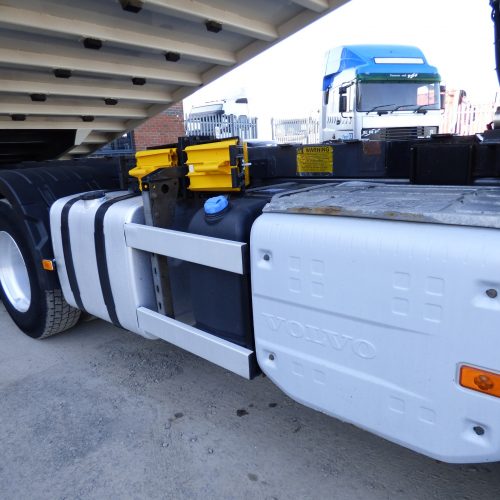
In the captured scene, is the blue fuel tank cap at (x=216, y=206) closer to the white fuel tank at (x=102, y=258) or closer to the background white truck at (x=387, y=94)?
the white fuel tank at (x=102, y=258)

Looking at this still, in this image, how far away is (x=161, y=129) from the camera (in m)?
11.6

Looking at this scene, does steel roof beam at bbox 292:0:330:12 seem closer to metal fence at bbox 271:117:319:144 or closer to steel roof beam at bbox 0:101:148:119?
steel roof beam at bbox 0:101:148:119

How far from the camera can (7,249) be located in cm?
383

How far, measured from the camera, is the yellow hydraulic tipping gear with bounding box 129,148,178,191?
2586 millimetres

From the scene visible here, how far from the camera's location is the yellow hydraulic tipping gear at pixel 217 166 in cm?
227

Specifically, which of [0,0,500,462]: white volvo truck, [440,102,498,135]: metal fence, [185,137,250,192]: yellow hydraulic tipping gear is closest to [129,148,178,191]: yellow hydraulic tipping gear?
[0,0,500,462]: white volvo truck

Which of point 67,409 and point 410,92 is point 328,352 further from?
point 410,92

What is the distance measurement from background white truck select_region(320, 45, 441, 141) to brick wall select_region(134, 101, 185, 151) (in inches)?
163

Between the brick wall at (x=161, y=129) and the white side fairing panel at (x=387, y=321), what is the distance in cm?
1016

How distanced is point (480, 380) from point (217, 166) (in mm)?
1512

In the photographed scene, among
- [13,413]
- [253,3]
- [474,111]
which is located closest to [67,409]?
[13,413]

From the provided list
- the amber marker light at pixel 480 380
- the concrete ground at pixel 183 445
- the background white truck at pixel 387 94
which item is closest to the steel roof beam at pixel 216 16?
the concrete ground at pixel 183 445

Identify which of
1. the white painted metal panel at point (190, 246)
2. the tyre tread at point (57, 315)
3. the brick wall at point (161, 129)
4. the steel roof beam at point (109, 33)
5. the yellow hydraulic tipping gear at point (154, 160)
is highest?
the steel roof beam at point (109, 33)

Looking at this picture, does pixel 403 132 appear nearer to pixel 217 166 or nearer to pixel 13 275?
pixel 13 275
